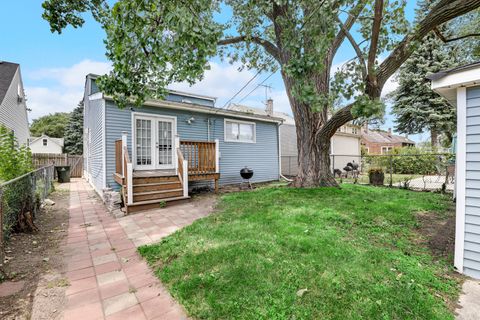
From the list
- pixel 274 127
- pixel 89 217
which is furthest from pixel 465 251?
pixel 274 127

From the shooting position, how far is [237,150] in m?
9.81

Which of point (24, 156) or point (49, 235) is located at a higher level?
point (24, 156)

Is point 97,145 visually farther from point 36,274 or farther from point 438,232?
point 438,232

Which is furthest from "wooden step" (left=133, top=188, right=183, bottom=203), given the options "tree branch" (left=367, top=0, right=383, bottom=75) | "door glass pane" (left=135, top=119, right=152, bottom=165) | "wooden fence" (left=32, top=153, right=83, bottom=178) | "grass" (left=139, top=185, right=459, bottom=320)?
"wooden fence" (left=32, top=153, right=83, bottom=178)

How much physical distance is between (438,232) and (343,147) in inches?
543

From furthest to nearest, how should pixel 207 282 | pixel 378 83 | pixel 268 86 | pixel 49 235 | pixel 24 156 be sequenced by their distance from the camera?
pixel 268 86, pixel 378 83, pixel 24 156, pixel 49 235, pixel 207 282

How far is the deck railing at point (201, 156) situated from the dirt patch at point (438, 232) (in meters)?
5.64

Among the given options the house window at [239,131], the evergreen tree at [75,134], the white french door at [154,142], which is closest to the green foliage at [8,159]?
the white french door at [154,142]

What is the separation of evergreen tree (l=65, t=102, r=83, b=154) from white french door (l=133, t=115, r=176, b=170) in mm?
21420

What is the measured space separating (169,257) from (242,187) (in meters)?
6.22

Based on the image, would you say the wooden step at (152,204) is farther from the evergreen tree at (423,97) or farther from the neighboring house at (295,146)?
the evergreen tree at (423,97)

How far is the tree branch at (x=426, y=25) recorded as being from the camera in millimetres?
4406

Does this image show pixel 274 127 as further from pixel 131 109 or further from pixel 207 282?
pixel 207 282

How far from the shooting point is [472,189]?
2.71 meters
